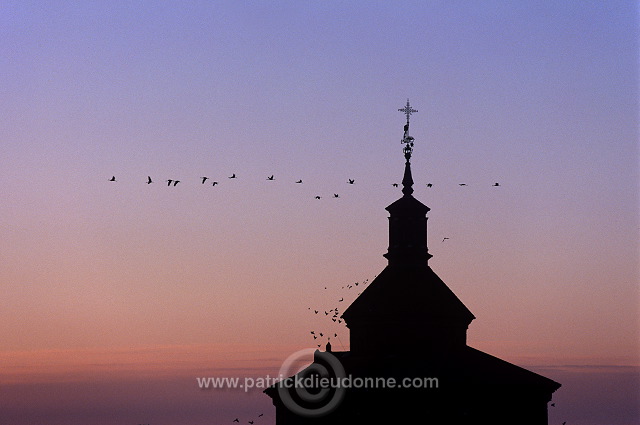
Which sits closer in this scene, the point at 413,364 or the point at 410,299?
the point at 413,364

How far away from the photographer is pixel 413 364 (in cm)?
5831

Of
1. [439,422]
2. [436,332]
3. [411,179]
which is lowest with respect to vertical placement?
[439,422]

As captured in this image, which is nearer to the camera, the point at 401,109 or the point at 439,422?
the point at 439,422

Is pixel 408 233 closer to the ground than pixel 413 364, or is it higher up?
higher up

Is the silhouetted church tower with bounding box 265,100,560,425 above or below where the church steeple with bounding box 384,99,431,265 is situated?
below

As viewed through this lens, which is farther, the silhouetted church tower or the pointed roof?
the pointed roof

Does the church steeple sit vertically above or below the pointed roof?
above

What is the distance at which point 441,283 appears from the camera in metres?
60.3

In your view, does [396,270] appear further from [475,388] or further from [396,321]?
[475,388]

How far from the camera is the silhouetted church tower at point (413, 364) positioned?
5728cm

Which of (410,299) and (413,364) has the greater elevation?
(410,299)

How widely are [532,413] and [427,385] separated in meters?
5.50

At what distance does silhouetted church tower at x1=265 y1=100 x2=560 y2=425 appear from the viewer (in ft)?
188

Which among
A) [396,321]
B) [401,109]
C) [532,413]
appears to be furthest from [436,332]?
[401,109]
